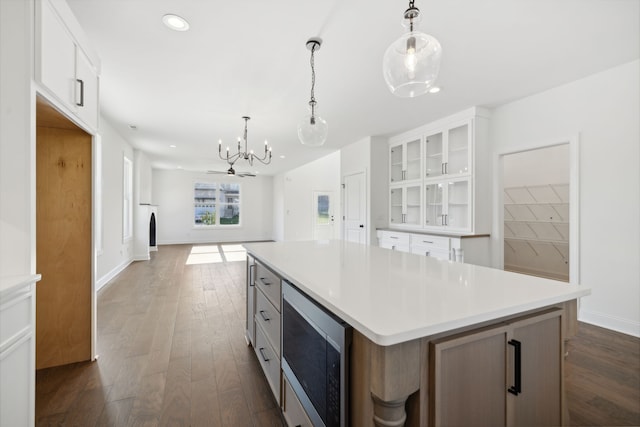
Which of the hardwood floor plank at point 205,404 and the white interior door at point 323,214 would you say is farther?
the white interior door at point 323,214

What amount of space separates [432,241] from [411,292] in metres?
3.29

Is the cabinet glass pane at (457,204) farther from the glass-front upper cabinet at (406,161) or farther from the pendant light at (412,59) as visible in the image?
the pendant light at (412,59)

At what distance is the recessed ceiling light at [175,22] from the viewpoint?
2.04m

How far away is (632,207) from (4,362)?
4.58 m

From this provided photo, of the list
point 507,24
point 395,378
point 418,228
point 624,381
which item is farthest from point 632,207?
point 395,378

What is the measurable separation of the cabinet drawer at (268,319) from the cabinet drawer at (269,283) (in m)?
0.05

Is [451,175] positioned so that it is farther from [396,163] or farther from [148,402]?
[148,402]

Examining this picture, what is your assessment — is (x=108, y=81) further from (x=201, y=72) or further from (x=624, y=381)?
(x=624, y=381)

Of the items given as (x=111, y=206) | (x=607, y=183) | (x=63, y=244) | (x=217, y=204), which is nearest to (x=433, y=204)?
(x=607, y=183)

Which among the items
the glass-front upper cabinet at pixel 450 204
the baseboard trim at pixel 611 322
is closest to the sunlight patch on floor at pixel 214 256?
the glass-front upper cabinet at pixel 450 204

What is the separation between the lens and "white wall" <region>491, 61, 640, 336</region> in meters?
2.72

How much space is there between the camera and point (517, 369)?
100 cm

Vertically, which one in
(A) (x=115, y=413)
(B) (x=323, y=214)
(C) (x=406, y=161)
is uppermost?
(C) (x=406, y=161)

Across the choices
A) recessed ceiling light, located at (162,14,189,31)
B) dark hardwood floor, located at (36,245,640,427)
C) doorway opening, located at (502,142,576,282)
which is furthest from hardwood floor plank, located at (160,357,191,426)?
doorway opening, located at (502,142,576,282)
